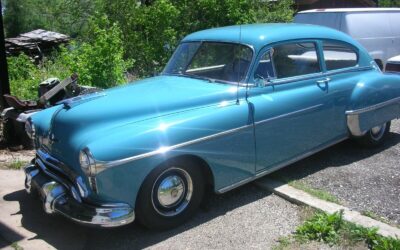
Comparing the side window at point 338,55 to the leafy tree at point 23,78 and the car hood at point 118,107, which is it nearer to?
the car hood at point 118,107

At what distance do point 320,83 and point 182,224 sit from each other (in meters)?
2.20

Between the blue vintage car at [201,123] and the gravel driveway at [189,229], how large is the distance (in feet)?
0.58

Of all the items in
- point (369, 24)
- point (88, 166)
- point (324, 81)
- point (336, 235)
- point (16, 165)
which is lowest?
point (336, 235)

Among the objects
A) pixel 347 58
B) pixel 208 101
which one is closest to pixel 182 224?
pixel 208 101

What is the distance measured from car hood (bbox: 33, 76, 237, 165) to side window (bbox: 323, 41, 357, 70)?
59.0 inches

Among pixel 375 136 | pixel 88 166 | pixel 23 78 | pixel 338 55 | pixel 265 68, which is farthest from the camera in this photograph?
pixel 23 78

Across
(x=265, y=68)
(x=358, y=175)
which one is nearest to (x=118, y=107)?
(x=265, y=68)

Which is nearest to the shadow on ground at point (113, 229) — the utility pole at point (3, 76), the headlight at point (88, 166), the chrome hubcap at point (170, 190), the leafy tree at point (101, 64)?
the chrome hubcap at point (170, 190)

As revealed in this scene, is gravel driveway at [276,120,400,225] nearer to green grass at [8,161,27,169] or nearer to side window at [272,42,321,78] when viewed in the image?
side window at [272,42,321,78]

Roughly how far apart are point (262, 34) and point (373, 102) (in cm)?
176

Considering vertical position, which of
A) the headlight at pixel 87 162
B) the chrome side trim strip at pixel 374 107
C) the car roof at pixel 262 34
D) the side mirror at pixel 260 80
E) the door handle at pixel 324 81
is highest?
the car roof at pixel 262 34

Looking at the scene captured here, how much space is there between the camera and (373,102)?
543 centimetres

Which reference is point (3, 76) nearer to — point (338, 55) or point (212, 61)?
point (212, 61)

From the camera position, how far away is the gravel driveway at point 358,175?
436 centimetres
